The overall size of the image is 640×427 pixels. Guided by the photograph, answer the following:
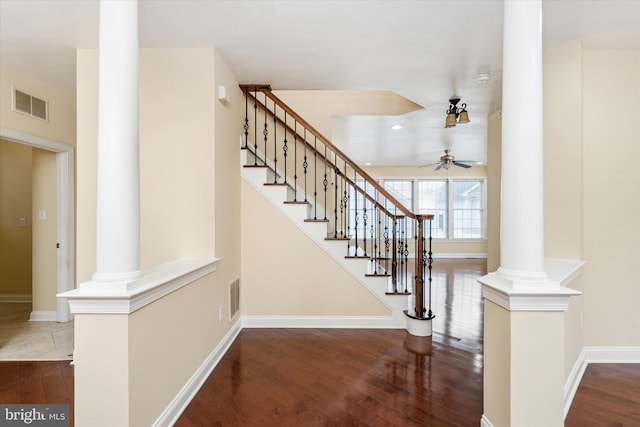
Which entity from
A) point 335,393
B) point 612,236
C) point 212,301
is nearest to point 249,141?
point 212,301

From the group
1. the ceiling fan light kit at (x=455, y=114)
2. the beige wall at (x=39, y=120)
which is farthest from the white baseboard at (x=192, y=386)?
the ceiling fan light kit at (x=455, y=114)

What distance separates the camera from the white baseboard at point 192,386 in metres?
1.82

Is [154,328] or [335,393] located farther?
[335,393]

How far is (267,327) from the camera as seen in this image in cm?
339

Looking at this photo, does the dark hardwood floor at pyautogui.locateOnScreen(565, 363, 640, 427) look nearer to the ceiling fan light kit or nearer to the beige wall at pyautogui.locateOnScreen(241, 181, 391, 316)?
the beige wall at pyautogui.locateOnScreen(241, 181, 391, 316)

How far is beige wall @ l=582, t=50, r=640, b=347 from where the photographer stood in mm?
2625

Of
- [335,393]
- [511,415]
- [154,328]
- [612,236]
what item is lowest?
[335,393]

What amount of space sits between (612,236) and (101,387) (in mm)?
3908

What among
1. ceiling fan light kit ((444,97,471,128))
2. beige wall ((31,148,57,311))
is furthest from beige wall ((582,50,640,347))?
beige wall ((31,148,57,311))

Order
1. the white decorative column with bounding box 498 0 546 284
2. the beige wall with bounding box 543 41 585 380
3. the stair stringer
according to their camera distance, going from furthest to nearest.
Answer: the stair stringer → the beige wall with bounding box 543 41 585 380 → the white decorative column with bounding box 498 0 546 284

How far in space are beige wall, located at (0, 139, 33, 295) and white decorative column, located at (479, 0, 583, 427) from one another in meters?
5.96

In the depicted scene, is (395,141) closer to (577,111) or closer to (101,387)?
(577,111)

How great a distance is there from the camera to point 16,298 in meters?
4.38

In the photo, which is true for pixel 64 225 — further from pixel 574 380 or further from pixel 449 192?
pixel 449 192
